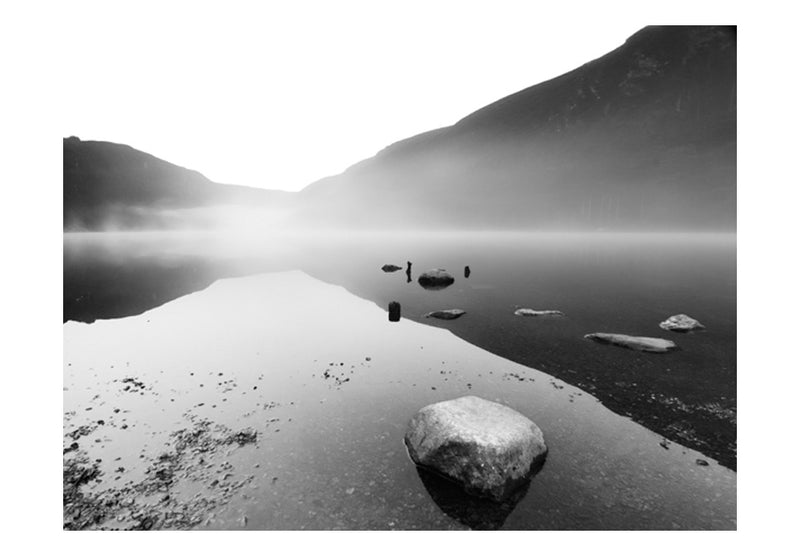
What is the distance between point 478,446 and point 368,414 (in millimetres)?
4850

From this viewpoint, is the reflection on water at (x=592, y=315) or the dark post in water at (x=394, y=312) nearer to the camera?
the reflection on water at (x=592, y=315)

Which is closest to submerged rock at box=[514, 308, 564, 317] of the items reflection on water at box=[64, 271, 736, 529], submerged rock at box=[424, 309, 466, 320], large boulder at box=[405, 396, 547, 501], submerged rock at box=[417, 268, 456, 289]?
submerged rock at box=[424, 309, 466, 320]

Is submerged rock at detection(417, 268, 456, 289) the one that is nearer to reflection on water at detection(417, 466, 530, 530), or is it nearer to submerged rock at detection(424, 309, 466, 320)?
submerged rock at detection(424, 309, 466, 320)

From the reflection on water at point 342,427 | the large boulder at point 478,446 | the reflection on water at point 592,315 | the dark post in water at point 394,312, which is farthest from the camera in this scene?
the dark post in water at point 394,312

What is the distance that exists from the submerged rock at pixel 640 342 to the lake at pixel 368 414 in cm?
75

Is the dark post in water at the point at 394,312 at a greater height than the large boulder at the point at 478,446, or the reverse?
the dark post in water at the point at 394,312

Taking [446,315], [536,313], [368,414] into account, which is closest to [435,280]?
[446,315]

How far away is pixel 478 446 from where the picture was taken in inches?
326

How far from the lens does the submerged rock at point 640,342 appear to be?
17.8 m

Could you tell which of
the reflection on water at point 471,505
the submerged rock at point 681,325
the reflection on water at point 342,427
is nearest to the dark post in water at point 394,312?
the reflection on water at point 342,427

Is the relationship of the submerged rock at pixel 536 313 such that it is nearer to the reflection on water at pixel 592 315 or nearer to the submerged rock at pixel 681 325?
the reflection on water at pixel 592 315

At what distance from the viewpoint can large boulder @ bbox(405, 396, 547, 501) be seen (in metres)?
8.06

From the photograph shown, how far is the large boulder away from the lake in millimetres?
360

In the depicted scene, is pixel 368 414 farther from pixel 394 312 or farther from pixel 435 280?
pixel 435 280
